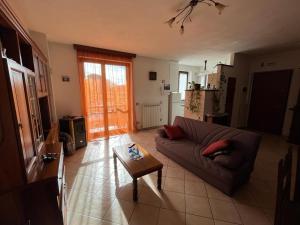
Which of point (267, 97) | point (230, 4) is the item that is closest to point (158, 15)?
point (230, 4)

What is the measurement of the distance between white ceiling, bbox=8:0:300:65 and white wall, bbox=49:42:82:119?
0.26m

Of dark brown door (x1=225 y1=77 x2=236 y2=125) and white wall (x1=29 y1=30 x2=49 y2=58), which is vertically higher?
white wall (x1=29 y1=30 x2=49 y2=58)

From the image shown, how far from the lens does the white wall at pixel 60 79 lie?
3.11 metres

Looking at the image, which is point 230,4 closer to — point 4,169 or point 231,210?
point 231,210

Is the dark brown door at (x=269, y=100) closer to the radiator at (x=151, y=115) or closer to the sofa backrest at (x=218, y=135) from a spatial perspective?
the sofa backrest at (x=218, y=135)

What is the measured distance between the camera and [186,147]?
2.41m

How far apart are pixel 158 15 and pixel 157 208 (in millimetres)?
2538

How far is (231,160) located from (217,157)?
177 mm

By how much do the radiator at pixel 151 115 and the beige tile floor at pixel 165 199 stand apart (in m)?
2.21

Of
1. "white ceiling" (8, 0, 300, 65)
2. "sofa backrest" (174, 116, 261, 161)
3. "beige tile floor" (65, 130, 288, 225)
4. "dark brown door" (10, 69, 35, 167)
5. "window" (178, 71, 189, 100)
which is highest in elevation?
"white ceiling" (8, 0, 300, 65)

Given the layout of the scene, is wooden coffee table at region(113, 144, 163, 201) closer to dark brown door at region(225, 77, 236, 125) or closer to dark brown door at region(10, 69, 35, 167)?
dark brown door at region(10, 69, 35, 167)

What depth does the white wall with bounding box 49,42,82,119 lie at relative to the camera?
3.11 meters

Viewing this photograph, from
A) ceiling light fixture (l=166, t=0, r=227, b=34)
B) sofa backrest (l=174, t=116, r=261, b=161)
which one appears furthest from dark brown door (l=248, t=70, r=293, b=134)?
ceiling light fixture (l=166, t=0, r=227, b=34)

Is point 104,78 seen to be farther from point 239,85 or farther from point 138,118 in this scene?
point 239,85
